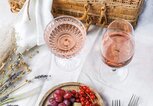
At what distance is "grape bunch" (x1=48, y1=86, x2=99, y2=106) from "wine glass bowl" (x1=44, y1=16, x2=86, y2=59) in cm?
11

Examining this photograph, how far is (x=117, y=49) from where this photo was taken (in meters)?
0.93

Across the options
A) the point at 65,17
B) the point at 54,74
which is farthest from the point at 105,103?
the point at 65,17

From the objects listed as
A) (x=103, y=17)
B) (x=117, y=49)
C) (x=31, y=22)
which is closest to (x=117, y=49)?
(x=117, y=49)

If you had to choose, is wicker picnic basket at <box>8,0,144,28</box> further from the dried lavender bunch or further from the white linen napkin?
the dried lavender bunch

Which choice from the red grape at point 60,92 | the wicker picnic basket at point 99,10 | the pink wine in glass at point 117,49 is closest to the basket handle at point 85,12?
the wicker picnic basket at point 99,10

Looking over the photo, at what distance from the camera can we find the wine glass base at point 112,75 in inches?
38.0

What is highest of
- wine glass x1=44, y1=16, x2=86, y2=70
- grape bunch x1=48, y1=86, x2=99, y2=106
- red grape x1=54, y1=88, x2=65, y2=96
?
wine glass x1=44, y1=16, x2=86, y2=70

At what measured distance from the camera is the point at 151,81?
3.12 feet

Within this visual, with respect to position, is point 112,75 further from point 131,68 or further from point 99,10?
point 99,10

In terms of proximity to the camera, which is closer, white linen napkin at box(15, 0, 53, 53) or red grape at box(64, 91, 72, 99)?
red grape at box(64, 91, 72, 99)

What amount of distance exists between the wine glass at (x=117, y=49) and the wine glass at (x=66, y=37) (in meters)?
0.08

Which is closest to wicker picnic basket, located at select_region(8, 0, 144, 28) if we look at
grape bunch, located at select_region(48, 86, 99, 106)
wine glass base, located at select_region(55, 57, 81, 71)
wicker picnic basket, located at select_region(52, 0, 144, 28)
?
wicker picnic basket, located at select_region(52, 0, 144, 28)

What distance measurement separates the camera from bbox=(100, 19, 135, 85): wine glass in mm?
904

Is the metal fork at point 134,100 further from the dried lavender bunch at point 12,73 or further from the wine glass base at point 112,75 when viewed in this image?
the dried lavender bunch at point 12,73
